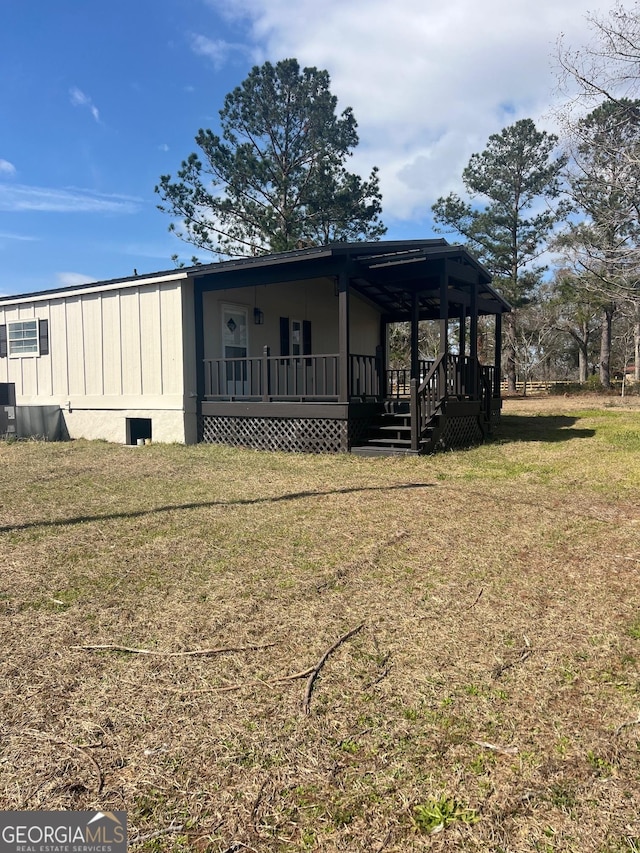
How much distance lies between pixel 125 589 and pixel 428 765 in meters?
2.29

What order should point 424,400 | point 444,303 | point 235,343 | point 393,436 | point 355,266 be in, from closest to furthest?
point 444,303, point 424,400, point 355,266, point 393,436, point 235,343

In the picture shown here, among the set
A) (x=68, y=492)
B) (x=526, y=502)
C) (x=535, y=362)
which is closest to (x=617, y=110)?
(x=526, y=502)

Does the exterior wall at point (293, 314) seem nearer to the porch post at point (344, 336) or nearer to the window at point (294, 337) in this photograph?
the window at point (294, 337)

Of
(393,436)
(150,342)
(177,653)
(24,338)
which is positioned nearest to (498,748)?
(177,653)

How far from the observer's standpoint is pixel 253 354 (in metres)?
12.4

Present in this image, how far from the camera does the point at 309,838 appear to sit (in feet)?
5.46

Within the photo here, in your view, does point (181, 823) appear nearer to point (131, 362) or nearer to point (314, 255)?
point (314, 255)

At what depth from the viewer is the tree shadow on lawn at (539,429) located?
37.6ft

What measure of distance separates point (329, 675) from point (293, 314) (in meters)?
11.4

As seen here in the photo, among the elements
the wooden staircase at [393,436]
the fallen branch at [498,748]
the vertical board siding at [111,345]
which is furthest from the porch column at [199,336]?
the fallen branch at [498,748]

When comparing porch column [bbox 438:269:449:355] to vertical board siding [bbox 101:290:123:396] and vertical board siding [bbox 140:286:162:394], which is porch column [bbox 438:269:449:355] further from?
vertical board siding [bbox 101:290:123:396]

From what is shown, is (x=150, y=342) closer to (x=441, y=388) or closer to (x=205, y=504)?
(x=441, y=388)

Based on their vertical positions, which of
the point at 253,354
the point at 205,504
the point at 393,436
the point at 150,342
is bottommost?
the point at 205,504

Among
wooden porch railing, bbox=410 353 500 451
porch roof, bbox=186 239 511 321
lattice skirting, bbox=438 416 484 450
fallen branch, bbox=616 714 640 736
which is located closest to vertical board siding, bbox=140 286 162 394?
porch roof, bbox=186 239 511 321
